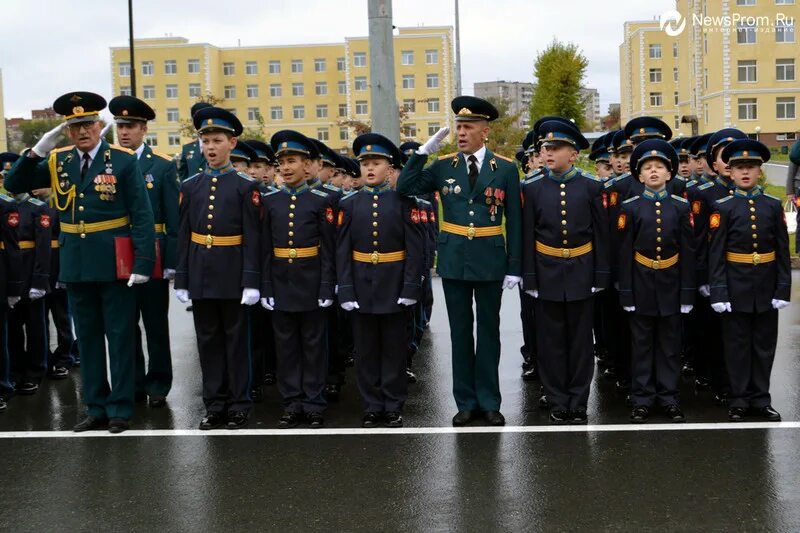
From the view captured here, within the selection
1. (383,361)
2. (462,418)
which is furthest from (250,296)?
(462,418)

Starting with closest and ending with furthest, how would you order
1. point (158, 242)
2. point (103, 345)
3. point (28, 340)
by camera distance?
point (103, 345) < point (158, 242) < point (28, 340)

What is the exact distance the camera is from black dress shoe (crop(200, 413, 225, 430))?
6697mm

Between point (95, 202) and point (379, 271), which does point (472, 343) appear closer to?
point (379, 271)

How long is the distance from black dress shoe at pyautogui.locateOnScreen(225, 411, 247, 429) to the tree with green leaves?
47987mm

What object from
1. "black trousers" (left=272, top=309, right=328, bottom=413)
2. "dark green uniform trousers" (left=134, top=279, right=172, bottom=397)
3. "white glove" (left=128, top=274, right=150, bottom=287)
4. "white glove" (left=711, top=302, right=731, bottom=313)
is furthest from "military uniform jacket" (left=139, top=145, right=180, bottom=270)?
"white glove" (left=711, top=302, right=731, bottom=313)

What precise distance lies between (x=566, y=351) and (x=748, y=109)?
61525 mm

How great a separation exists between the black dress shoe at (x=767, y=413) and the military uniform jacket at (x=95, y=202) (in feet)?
14.6

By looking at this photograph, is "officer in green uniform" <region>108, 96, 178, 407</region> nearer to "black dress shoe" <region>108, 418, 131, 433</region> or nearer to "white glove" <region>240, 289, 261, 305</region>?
"black dress shoe" <region>108, 418, 131, 433</region>

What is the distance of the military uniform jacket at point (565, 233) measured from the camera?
661cm

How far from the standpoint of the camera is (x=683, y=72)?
242 feet

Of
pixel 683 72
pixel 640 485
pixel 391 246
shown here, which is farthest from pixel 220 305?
pixel 683 72

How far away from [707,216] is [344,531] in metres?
4.02

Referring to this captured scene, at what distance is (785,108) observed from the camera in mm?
62938

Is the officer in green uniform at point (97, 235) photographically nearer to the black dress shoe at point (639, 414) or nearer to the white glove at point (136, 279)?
the white glove at point (136, 279)
